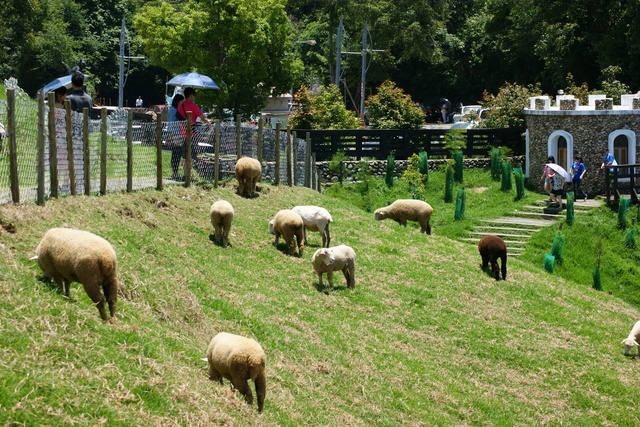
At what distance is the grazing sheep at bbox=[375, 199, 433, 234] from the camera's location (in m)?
22.5

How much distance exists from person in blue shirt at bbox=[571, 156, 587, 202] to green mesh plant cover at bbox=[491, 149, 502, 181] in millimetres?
3145

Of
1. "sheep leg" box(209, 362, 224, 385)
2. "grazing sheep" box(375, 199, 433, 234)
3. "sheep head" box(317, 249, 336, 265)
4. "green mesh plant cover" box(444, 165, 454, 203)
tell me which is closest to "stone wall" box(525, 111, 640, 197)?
"green mesh plant cover" box(444, 165, 454, 203)

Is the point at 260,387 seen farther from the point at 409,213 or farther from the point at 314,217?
the point at 409,213

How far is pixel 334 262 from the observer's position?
1525 centimetres

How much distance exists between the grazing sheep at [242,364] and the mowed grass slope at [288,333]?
0.18m

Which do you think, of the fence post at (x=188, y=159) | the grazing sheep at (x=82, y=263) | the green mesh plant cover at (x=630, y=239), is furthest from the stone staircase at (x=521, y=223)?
the grazing sheep at (x=82, y=263)

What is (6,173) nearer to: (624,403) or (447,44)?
(624,403)

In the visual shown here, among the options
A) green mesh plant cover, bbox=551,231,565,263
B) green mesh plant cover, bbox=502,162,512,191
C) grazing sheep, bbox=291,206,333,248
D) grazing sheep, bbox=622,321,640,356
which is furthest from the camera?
green mesh plant cover, bbox=502,162,512,191

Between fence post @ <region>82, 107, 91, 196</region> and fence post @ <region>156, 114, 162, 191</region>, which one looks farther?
fence post @ <region>156, 114, 162, 191</region>

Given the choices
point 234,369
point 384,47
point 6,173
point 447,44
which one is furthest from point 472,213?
point 447,44

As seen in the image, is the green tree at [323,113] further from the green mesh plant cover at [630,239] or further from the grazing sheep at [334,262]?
the grazing sheep at [334,262]

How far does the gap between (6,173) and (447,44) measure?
185 ft

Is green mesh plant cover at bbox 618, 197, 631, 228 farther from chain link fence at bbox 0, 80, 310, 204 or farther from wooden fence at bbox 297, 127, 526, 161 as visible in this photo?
chain link fence at bbox 0, 80, 310, 204

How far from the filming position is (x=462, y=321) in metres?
15.8
